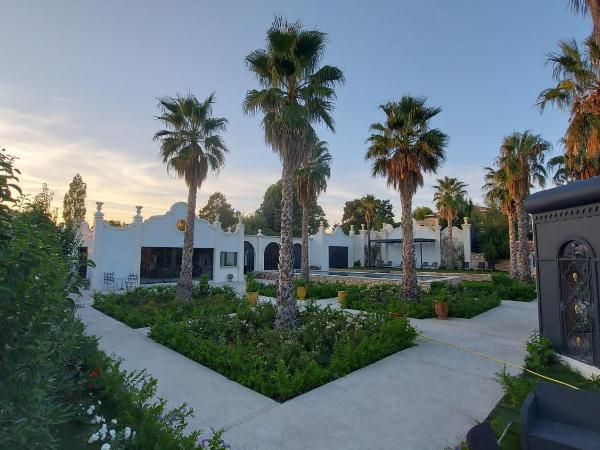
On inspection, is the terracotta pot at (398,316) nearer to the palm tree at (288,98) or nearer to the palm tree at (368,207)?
the palm tree at (288,98)

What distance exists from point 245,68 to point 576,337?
Answer: 37.7 feet

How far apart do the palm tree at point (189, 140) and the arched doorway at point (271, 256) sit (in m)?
19.1

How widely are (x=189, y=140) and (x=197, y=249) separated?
13.3m

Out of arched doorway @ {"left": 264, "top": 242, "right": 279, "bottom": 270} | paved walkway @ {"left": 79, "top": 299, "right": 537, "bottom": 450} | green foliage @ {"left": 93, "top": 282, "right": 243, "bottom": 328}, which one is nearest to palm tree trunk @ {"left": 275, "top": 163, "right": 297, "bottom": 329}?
paved walkway @ {"left": 79, "top": 299, "right": 537, "bottom": 450}

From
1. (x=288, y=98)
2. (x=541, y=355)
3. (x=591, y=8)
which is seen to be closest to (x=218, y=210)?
(x=288, y=98)

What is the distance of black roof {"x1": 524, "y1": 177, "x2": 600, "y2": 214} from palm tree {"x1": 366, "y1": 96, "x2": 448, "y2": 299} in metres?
7.33

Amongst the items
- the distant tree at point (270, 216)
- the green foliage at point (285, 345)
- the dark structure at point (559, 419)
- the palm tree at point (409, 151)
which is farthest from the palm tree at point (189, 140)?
the distant tree at point (270, 216)

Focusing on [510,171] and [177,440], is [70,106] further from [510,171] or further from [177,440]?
[510,171]

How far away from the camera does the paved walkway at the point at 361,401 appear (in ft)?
15.5

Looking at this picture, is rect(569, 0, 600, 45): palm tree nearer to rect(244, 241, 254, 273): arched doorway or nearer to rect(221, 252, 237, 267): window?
rect(221, 252, 237, 267): window

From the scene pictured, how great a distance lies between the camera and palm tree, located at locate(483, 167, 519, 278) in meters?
22.5

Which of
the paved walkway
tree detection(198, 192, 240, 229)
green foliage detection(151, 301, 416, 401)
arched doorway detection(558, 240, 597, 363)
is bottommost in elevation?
the paved walkway

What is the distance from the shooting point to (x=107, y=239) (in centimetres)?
2189

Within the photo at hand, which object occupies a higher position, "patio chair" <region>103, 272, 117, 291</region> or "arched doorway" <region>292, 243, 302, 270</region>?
"arched doorway" <region>292, 243, 302, 270</region>
